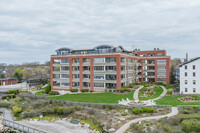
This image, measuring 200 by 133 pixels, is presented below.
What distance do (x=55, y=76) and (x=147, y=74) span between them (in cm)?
3994

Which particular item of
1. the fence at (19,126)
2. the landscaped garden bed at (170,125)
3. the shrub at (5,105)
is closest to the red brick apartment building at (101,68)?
the shrub at (5,105)

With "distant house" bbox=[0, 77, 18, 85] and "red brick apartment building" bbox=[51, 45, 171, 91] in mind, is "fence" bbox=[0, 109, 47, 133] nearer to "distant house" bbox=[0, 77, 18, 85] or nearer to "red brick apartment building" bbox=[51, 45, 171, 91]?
"red brick apartment building" bbox=[51, 45, 171, 91]

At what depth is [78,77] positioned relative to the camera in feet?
200

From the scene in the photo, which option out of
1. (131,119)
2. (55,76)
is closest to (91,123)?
(131,119)

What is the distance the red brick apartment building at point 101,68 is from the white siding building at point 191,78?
18.6 meters

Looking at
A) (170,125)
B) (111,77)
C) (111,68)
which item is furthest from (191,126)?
(111,68)

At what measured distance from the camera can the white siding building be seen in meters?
47.2

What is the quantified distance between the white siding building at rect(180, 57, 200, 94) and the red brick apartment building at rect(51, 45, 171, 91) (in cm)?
1865

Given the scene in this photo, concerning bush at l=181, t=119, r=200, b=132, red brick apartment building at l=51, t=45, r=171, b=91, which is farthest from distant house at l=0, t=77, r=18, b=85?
bush at l=181, t=119, r=200, b=132

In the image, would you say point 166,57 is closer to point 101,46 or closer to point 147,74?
point 147,74

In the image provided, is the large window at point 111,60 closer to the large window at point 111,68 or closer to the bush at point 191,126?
the large window at point 111,68

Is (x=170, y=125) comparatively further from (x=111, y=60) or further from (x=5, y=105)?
(x=5, y=105)

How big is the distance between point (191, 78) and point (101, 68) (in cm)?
2759

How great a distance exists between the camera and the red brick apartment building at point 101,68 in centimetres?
5541
